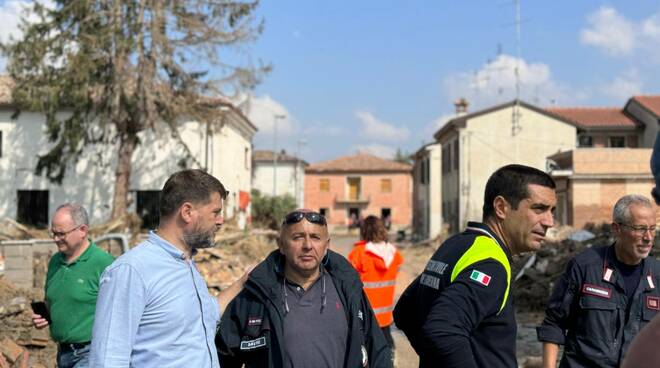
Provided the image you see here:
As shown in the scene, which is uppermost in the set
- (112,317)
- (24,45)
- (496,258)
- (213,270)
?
(24,45)

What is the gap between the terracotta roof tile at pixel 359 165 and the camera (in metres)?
70.5

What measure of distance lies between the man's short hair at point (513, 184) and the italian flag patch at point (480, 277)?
0.38 meters

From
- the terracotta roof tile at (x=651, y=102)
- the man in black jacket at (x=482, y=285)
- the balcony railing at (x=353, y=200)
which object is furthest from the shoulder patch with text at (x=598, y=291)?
the balcony railing at (x=353, y=200)

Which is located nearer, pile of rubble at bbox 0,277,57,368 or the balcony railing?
pile of rubble at bbox 0,277,57,368

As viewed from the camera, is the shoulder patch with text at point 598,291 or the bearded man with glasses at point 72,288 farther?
the bearded man with glasses at point 72,288

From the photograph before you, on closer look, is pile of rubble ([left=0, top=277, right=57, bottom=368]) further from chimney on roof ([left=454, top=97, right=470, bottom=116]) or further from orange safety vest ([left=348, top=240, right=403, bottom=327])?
chimney on roof ([left=454, top=97, right=470, bottom=116])

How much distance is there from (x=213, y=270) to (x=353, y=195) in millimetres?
56464

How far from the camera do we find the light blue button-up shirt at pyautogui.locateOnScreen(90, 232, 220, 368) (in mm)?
2668

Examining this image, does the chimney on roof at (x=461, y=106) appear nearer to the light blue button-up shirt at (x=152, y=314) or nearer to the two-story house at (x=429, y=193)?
the two-story house at (x=429, y=193)

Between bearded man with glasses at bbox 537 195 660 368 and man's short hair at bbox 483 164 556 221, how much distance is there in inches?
47.6

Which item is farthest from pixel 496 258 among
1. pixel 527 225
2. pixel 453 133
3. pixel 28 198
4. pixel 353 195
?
pixel 353 195

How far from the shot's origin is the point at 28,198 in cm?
3078

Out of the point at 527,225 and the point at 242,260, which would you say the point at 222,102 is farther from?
the point at 527,225

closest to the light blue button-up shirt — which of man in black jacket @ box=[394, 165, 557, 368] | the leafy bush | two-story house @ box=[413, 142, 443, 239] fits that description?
man in black jacket @ box=[394, 165, 557, 368]
